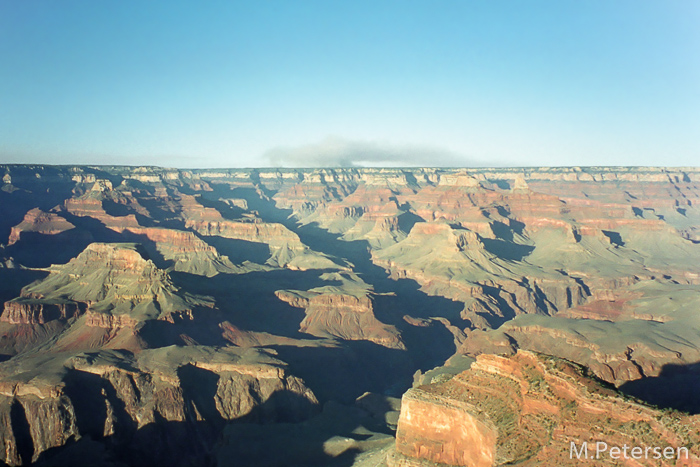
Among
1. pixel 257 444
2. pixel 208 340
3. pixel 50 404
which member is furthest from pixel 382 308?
pixel 50 404

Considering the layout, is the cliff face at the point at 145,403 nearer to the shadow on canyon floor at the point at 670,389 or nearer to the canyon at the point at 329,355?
the canyon at the point at 329,355

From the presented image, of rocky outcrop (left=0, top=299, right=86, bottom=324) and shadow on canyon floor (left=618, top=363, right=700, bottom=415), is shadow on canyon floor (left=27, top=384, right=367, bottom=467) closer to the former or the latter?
shadow on canyon floor (left=618, top=363, right=700, bottom=415)

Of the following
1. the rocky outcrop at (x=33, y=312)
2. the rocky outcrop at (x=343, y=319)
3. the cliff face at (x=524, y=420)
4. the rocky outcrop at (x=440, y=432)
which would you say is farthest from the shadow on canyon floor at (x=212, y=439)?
the rocky outcrop at (x=33, y=312)

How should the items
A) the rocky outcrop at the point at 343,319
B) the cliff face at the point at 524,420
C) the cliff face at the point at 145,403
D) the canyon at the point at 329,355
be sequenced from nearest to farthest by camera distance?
the cliff face at the point at 524,420
the canyon at the point at 329,355
the cliff face at the point at 145,403
the rocky outcrop at the point at 343,319

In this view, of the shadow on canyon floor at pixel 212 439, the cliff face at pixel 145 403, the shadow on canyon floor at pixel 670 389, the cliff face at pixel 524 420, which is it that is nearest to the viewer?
the cliff face at pixel 524 420

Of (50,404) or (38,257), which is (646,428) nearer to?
(50,404)

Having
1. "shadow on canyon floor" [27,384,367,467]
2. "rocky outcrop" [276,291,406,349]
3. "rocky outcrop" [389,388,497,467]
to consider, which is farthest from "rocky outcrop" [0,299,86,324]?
"rocky outcrop" [389,388,497,467]

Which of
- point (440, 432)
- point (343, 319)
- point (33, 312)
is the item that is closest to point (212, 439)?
point (440, 432)
